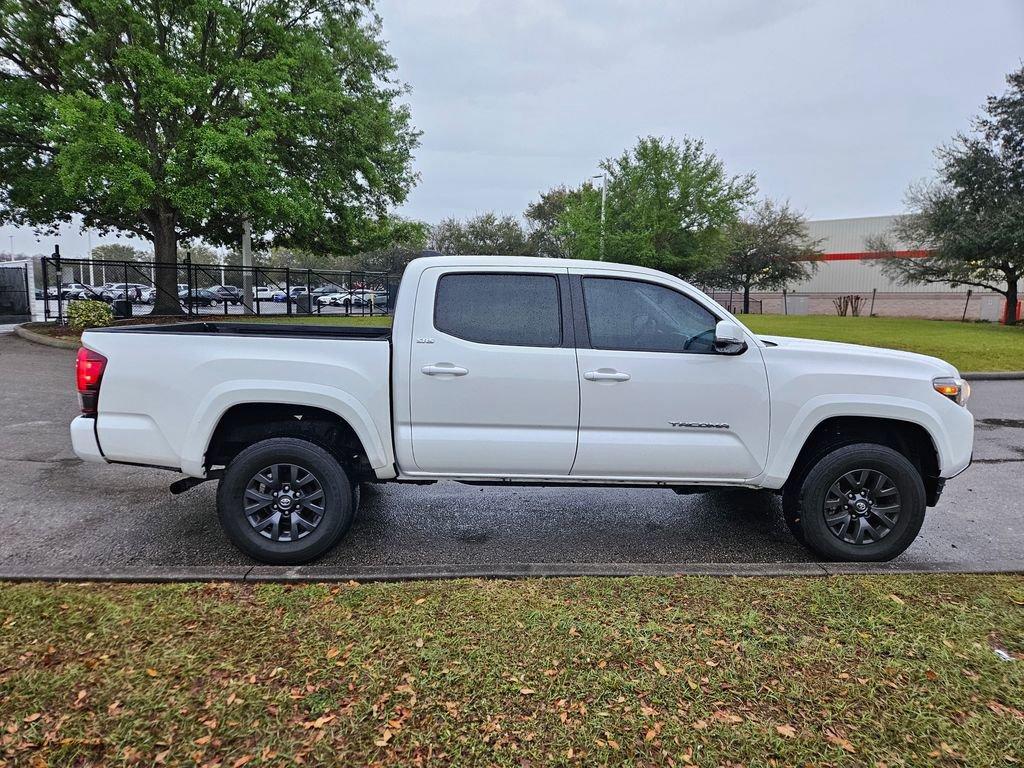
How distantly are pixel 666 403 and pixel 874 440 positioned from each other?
→ 58.8 inches

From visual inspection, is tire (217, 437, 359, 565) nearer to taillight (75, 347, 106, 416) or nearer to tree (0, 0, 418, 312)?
taillight (75, 347, 106, 416)

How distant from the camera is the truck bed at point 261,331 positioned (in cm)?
404

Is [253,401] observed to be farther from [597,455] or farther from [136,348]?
[597,455]

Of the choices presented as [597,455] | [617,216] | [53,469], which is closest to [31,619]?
[597,455]

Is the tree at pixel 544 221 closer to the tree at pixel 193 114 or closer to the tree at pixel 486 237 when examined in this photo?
the tree at pixel 486 237

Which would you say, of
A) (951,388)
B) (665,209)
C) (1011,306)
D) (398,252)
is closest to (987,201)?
(1011,306)

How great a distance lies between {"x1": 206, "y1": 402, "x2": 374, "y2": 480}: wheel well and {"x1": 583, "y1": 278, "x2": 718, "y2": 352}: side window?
1.76 metres

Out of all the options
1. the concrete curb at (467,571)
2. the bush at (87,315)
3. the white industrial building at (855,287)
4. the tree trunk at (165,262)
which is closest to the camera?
the concrete curb at (467,571)

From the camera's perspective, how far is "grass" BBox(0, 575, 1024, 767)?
2.35 metres

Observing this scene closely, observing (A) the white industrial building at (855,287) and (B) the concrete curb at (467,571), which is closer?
(B) the concrete curb at (467,571)

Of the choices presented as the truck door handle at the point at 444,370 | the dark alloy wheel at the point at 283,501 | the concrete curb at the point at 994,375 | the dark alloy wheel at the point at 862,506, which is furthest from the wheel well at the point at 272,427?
the concrete curb at the point at 994,375

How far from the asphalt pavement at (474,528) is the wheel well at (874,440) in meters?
0.56

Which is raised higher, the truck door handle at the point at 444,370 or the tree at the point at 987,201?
the tree at the point at 987,201

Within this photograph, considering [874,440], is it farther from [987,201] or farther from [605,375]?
[987,201]
